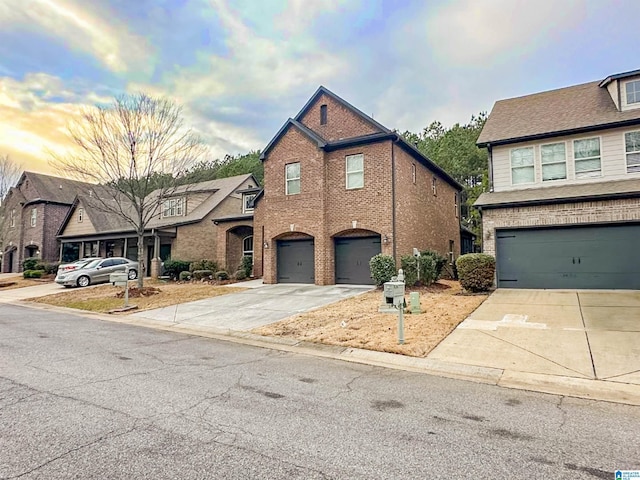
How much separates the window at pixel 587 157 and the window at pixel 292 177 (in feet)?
Answer: 38.5

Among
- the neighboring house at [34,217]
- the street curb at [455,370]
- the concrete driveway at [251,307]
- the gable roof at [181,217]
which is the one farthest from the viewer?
the neighboring house at [34,217]

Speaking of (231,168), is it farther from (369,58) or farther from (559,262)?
(559,262)

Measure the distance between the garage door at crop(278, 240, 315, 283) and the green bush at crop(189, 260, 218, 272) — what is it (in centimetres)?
574

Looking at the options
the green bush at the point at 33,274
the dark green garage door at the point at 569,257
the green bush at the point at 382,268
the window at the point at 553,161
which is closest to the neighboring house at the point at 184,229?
the green bush at the point at 33,274

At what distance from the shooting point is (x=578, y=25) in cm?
1366

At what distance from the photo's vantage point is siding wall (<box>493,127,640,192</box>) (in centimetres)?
1430

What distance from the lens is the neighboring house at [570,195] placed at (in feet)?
44.1

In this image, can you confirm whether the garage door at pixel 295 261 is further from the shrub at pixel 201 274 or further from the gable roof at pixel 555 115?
the gable roof at pixel 555 115

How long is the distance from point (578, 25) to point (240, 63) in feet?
42.5

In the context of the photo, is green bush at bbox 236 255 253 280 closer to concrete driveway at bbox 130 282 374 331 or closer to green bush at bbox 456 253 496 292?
concrete driveway at bbox 130 282 374 331

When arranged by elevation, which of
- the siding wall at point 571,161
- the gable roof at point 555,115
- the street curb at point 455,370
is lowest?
the street curb at point 455,370

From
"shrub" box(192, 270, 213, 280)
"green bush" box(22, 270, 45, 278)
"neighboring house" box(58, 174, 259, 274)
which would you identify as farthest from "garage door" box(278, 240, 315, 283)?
"green bush" box(22, 270, 45, 278)

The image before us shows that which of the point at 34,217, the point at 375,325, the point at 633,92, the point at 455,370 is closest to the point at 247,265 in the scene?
the point at 375,325

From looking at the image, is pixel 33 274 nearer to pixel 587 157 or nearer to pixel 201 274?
pixel 201 274
